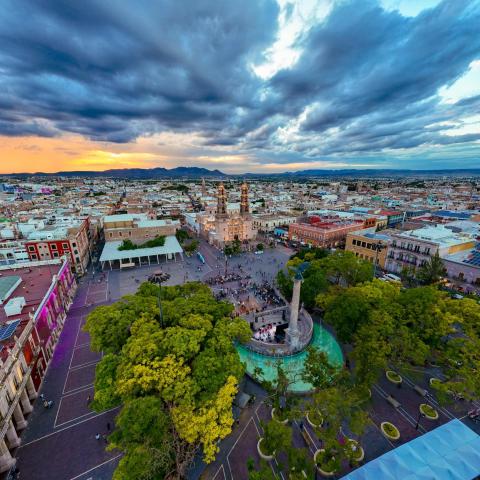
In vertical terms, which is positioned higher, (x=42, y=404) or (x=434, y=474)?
(x=434, y=474)

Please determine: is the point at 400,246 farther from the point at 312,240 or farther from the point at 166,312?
the point at 166,312

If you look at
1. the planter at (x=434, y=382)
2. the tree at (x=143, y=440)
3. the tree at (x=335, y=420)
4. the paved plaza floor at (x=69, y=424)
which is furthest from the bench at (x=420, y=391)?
the paved plaza floor at (x=69, y=424)

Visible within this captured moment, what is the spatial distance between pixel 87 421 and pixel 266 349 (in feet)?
62.3

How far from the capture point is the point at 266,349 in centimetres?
2986

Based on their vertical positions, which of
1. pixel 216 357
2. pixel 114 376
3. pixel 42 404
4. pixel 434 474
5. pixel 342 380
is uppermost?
pixel 216 357

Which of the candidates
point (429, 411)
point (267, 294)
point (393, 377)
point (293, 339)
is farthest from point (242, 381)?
point (267, 294)

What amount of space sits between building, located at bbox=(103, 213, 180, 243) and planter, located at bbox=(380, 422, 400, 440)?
215 ft

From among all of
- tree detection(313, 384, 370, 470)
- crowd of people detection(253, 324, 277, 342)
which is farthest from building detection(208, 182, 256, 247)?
tree detection(313, 384, 370, 470)

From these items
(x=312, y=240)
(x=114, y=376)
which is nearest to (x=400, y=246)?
(x=312, y=240)

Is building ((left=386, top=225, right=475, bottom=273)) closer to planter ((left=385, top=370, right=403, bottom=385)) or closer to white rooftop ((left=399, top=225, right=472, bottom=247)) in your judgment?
white rooftop ((left=399, top=225, right=472, bottom=247))

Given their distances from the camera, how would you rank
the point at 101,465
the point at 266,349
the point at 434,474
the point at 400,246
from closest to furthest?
the point at 434,474 < the point at 101,465 < the point at 266,349 < the point at 400,246

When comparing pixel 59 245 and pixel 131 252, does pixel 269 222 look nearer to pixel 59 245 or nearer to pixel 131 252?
pixel 131 252

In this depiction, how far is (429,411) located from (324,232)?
48.6 metres

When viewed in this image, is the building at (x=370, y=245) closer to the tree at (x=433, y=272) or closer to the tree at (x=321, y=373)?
the tree at (x=433, y=272)
